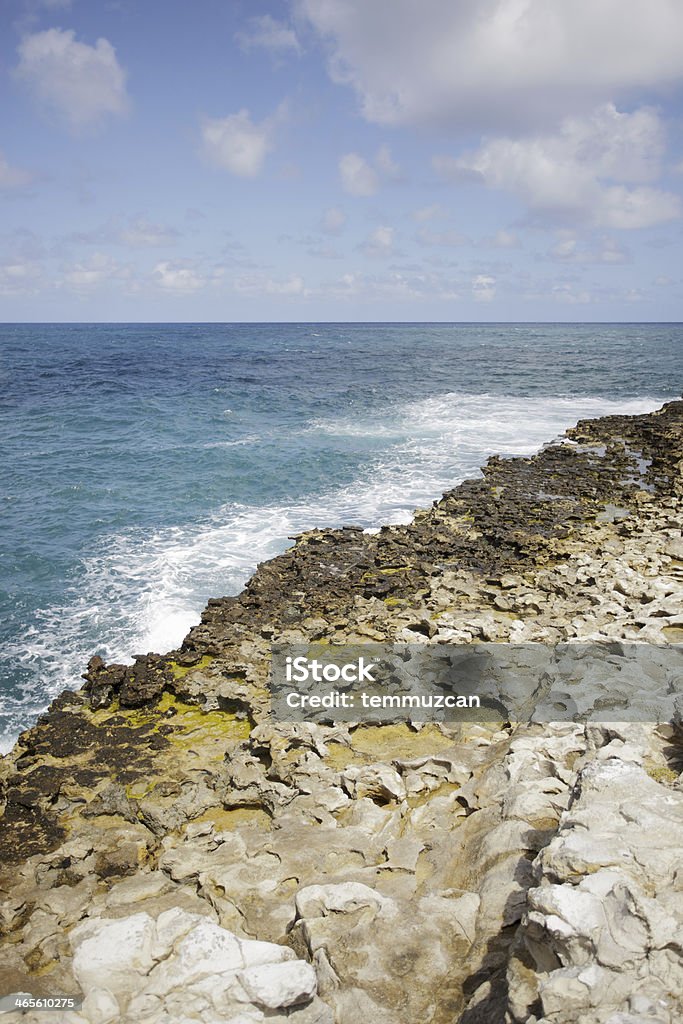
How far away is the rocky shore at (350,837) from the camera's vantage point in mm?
5484

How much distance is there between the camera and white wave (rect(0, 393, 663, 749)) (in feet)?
52.9

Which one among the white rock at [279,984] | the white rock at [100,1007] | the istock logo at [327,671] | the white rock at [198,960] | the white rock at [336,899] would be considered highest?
the white rock at [279,984]

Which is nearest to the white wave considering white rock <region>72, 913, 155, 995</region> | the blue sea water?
the blue sea water

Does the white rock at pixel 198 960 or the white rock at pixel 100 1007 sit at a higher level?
the white rock at pixel 198 960

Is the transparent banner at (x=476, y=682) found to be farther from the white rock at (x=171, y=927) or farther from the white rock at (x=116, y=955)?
the white rock at (x=116, y=955)

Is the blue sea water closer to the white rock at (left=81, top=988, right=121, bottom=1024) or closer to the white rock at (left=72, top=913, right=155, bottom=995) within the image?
the white rock at (left=72, top=913, right=155, bottom=995)

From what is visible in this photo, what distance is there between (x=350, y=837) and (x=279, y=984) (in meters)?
3.12

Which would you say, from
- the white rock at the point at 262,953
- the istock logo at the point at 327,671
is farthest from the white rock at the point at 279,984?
the istock logo at the point at 327,671

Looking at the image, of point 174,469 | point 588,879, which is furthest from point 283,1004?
point 174,469

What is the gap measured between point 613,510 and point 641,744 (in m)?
16.6

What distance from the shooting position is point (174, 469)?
32.3 metres

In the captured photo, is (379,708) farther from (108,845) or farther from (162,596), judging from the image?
(162,596)

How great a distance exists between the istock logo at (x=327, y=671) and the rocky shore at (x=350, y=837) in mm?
700

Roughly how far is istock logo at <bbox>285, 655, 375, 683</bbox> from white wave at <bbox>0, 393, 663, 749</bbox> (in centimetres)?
392
